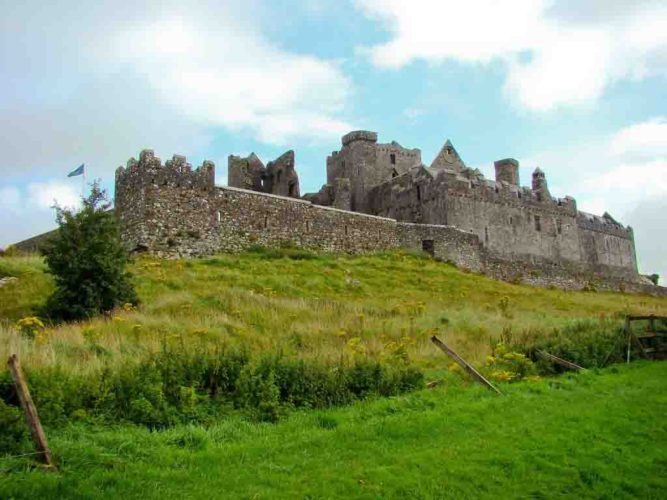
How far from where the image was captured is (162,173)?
2881 centimetres

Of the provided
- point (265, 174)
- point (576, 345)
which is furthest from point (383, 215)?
point (576, 345)

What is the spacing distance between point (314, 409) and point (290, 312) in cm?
767

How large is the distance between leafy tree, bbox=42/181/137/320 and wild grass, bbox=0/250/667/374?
0.97 metres

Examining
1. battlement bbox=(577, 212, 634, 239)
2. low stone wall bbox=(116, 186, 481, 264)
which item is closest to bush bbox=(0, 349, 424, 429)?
low stone wall bbox=(116, 186, 481, 264)

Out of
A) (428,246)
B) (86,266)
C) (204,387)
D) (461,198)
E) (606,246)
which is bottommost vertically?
(204,387)

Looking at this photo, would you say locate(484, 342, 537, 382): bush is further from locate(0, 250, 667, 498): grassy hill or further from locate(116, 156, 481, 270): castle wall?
locate(116, 156, 481, 270): castle wall

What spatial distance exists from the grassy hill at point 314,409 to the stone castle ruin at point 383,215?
8.49 meters

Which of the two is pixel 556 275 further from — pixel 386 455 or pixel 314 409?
pixel 386 455

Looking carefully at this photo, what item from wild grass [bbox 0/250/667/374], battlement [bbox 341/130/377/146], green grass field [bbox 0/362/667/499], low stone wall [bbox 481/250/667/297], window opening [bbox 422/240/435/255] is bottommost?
green grass field [bbox 0/362/667/499]

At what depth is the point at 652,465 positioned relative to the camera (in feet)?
34.5

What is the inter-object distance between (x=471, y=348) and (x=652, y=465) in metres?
7.60

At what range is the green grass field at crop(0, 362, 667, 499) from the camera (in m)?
8.38

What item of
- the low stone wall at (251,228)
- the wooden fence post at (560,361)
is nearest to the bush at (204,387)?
the wooden fence post at (560,361)

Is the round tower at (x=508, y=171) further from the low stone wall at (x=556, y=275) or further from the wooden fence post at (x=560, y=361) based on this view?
the wooden fence post at (x=560, y=361)
